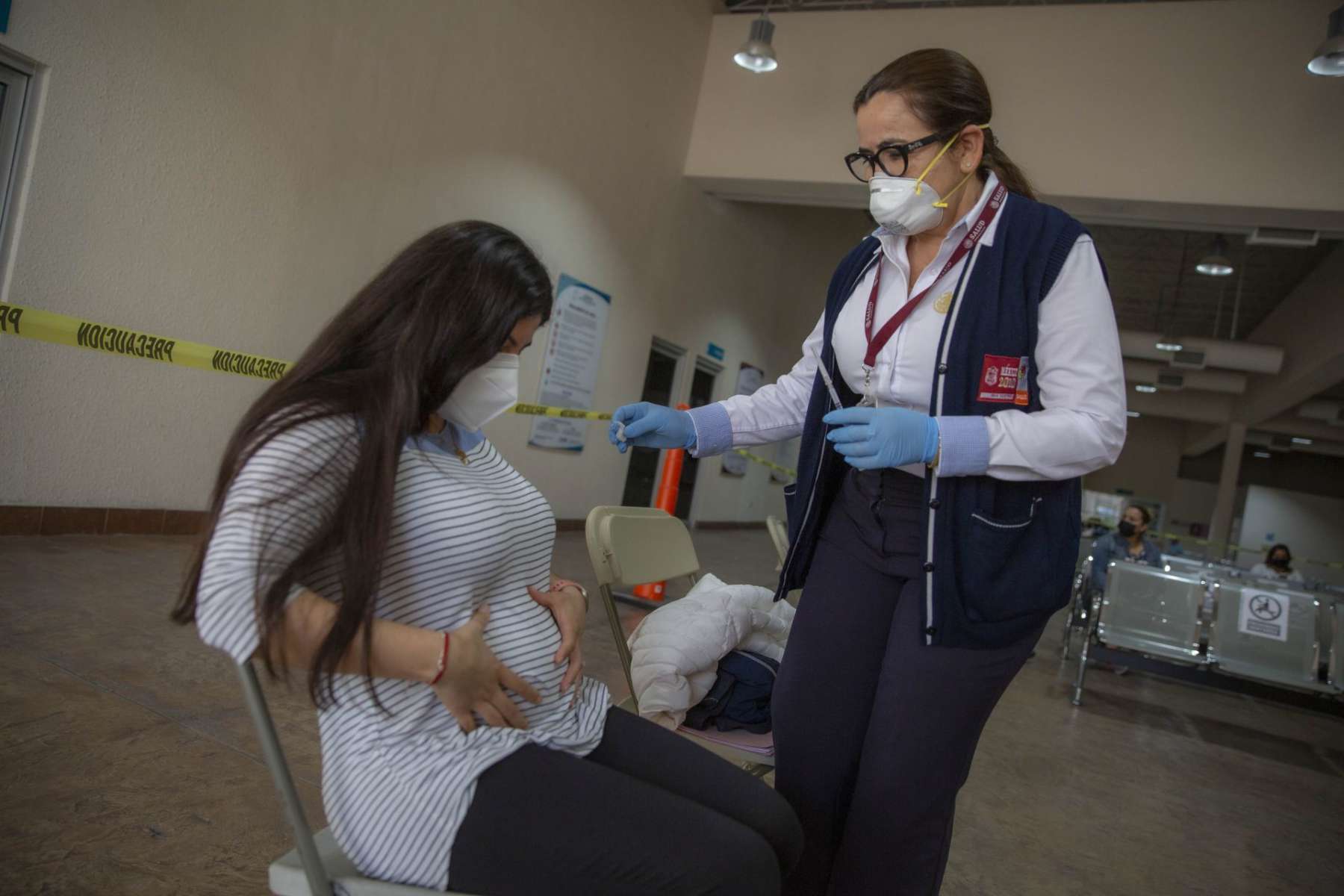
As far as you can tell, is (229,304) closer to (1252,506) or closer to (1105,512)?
(1105,512)

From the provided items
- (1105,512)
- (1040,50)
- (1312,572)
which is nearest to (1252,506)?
(1312,572)

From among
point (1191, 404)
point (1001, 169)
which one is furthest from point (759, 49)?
point (1191, 404)

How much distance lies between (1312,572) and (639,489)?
1784 centimetres

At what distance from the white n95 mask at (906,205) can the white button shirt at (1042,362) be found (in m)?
0.04

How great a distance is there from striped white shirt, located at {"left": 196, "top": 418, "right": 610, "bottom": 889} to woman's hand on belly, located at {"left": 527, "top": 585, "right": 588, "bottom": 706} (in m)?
0.03

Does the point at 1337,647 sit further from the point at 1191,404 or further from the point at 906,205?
the point at 1191,404

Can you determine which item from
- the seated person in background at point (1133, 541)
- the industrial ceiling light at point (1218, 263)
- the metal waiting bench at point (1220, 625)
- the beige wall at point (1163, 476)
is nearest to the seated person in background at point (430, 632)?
the metal waiting bench at point (1220, 625)

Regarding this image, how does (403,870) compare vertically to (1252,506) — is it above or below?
below

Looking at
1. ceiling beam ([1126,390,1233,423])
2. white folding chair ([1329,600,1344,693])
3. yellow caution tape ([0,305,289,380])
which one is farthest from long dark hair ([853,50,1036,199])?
ceiling beam ([1126,390,1233,423])

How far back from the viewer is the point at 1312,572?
63.3ft

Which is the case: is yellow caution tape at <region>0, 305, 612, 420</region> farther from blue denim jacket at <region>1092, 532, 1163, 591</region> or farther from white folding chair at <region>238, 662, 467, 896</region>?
blue denim jacket at <region>1092, 532, 1163, 591</region>

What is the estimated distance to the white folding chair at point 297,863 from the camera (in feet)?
2.97

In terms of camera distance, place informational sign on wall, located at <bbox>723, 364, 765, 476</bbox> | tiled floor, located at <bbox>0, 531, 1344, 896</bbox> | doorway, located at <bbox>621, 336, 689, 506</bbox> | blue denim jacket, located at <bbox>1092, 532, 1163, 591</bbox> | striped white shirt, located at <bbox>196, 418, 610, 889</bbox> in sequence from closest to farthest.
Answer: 1. striped white shirt, located at <bbox>196, 418, 610, 889</bbox>
2. tiled floor, located at <bbox>0, 531, 1344, 896</bbox>
3. blue denim jacket, located at <bbox>1092, 532, 1163, 591</bbox>
4. doorway, located at <bbox>621, 336, 689, 506</bbox>
5. informational sign on wall, located at <bbox>723, 364, 765, 476</bbox>

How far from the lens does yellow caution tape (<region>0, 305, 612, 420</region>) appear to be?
2.78 m
